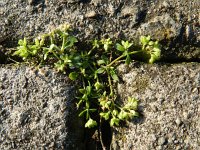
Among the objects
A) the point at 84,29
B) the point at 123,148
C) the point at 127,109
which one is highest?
Result: the point at 84,29

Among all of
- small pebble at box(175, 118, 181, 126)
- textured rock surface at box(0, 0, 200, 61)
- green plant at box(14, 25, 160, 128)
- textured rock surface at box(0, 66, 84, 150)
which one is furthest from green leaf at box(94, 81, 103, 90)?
small pebble at box(175, 118, 181, 126)

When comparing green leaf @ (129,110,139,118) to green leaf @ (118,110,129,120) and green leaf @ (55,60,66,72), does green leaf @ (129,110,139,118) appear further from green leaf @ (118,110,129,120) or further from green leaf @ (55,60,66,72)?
green leaf @ (55,60,66,72)

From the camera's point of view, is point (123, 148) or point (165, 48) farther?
point (165, 48)

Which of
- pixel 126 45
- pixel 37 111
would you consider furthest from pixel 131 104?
pixel 37 111

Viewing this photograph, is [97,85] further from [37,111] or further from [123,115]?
[37,111]

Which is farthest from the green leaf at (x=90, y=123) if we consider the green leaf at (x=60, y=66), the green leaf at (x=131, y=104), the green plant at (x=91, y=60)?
the green leaf at (x=60, y=66)

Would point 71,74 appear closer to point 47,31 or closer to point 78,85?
point 78,85

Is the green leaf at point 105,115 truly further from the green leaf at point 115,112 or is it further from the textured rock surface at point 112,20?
the textured rock surface at point 112,20

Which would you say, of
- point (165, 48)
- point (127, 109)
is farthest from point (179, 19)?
point (127, 109)
